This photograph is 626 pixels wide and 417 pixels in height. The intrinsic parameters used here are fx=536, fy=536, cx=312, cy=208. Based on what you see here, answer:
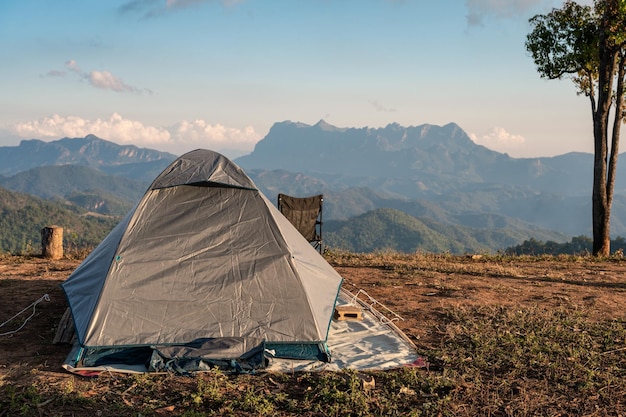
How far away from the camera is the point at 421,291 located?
9695 millimetres

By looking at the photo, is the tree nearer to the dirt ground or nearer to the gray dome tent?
the dirt ground

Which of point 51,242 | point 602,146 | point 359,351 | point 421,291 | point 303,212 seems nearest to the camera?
point 359,351

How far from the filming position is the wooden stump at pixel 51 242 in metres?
12.4

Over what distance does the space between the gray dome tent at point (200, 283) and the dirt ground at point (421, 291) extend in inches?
28.8

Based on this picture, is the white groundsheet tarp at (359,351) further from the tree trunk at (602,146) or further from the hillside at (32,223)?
the hillside at (32,223)

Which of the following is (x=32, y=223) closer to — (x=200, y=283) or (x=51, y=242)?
(x=51, y=242)

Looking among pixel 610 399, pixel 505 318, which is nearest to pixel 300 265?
pixel 505 318

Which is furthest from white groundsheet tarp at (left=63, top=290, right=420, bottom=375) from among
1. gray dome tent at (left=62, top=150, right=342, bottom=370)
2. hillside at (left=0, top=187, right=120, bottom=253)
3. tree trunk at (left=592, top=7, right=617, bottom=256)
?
hillside at (left=0, top=187, right=120, bottom=253)

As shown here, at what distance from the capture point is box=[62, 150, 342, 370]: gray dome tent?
6102 millimetres

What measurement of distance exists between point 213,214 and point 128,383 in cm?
242

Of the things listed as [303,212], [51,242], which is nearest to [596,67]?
[303,212]

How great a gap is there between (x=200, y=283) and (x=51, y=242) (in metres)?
7.49

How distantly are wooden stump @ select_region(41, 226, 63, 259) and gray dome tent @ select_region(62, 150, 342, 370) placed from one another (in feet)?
19.6

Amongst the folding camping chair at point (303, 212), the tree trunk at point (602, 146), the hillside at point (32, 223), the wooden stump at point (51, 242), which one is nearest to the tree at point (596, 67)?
the tree trunk at point (602, 146)
